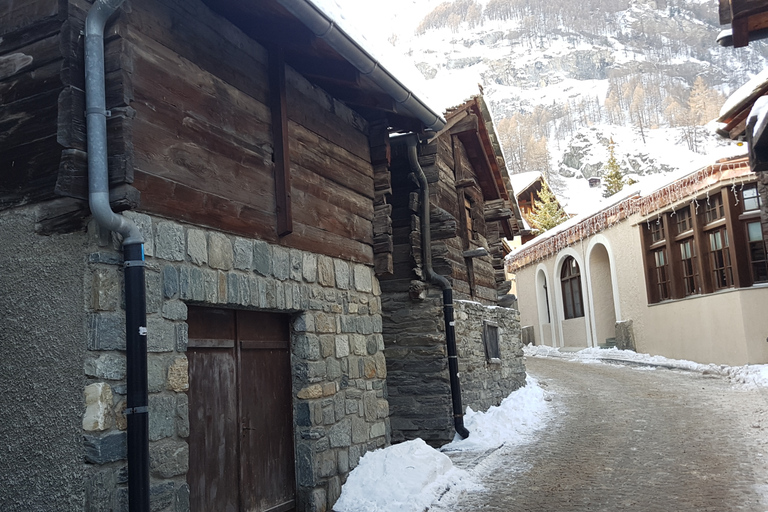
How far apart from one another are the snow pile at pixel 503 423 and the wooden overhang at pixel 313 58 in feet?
12.9

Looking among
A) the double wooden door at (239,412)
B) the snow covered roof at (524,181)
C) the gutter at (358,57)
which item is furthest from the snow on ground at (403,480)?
the snow covered roof at (524,181)

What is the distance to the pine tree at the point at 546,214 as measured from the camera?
34.8 m

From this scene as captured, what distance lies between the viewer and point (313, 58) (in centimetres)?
583

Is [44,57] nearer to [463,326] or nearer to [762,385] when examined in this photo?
[463,326]

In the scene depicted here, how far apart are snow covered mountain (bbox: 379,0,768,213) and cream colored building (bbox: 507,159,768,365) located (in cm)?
5741

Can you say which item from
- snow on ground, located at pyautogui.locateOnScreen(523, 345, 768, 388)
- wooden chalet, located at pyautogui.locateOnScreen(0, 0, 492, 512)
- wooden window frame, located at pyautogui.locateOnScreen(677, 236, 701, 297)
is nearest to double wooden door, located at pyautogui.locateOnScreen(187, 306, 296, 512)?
wooden chalet, located at pyautogui.locateOnScreen(0, 0, 492, 512)

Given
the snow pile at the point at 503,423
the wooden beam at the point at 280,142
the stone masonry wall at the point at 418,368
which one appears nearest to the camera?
the wooden beam at the point at 280,142

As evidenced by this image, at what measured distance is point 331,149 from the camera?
21.4ft

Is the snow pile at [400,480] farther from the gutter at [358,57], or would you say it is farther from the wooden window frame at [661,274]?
the wooden window frame at [661,274]

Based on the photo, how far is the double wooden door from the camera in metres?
4.61

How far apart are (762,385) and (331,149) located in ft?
34.2

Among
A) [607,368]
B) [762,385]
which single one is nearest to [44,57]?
[762,385]

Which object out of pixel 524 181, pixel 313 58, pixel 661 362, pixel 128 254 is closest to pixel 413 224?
pixel 313 58

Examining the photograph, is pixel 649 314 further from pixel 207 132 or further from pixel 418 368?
pixel 207 132
